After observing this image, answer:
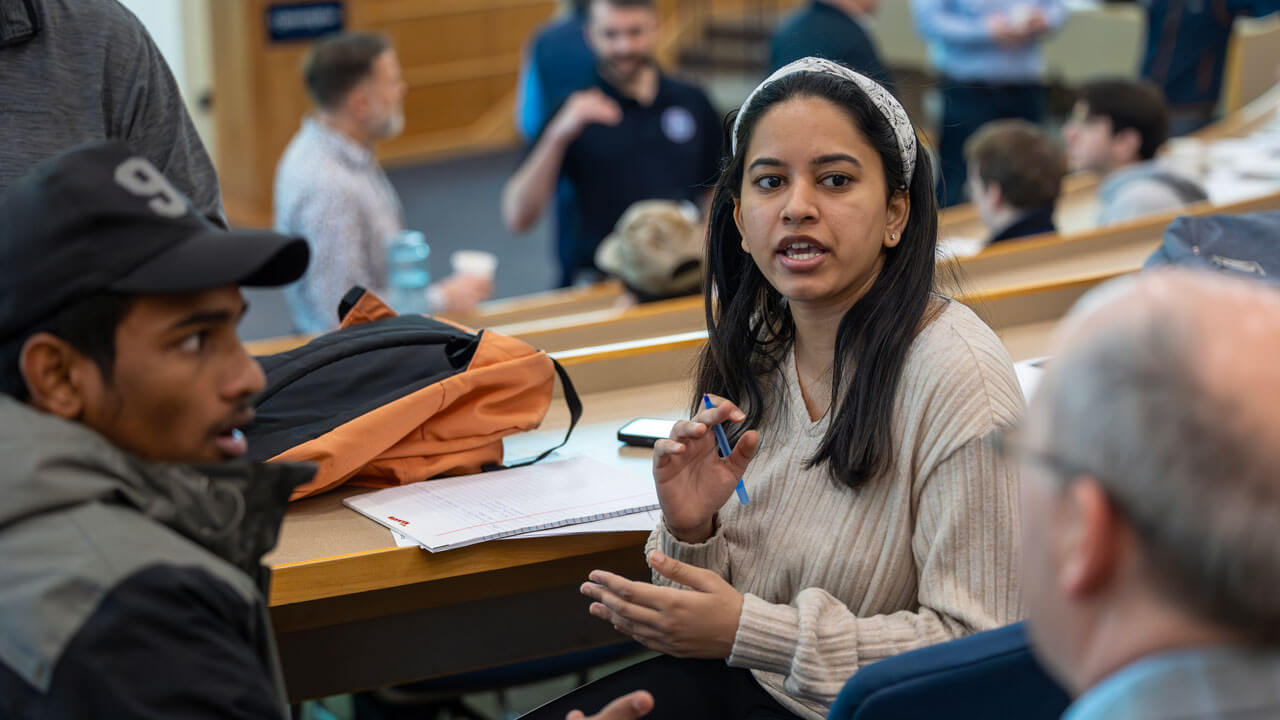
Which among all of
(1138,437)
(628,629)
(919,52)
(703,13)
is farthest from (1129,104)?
(703,13)

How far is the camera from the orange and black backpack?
1.90 meters

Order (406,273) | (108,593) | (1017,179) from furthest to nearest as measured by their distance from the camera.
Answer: (406,273)
(1017,179)
(108,593)


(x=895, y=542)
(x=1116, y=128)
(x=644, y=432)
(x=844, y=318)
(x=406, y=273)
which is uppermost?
(x=844, y=318)

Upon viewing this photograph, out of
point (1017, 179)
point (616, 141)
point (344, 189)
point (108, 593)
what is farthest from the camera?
point (616, 141)

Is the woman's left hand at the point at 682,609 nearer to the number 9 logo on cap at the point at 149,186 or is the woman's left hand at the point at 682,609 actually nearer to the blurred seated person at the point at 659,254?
the number 9 logo on cap at the point at 149,186

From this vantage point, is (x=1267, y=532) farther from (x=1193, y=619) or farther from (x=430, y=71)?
(x=430, y=71)

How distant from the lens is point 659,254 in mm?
3361

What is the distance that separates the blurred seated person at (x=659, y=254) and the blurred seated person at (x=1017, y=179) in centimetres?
100

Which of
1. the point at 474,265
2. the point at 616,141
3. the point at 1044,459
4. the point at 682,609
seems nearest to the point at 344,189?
the point at 474,265

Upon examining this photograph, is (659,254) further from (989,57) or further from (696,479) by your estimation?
(989,57)

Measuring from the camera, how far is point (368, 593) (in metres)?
1.85

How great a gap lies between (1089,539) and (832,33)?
156 inches

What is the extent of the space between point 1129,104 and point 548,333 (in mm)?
2702

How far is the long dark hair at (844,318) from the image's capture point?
1.61 m
